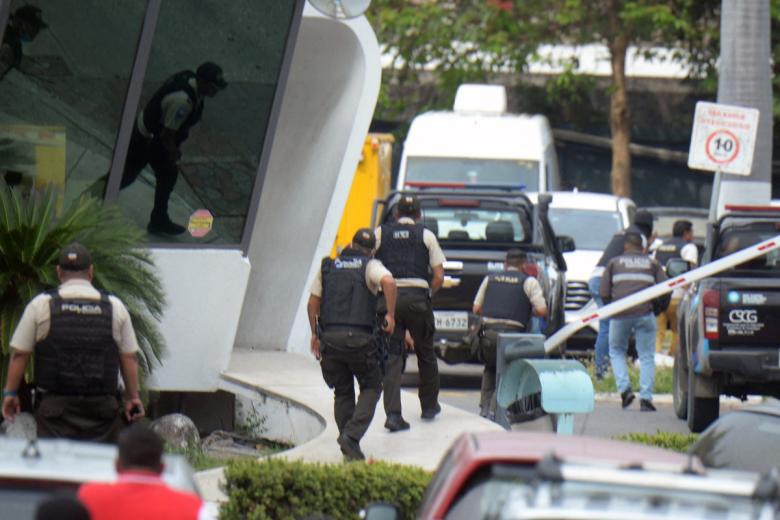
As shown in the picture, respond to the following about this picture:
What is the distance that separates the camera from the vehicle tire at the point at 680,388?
17.0m

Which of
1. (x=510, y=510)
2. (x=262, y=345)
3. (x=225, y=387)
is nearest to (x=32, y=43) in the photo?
(x=225, y=387)

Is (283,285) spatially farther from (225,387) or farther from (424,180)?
(424,180)

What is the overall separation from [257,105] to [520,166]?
35.4ft

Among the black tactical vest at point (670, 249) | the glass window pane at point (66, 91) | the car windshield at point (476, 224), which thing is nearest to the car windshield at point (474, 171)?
the black tactical vest at point (670, 249)

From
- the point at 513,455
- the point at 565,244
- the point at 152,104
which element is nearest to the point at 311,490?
the point at 513,455

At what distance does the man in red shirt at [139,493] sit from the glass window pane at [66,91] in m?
9.02

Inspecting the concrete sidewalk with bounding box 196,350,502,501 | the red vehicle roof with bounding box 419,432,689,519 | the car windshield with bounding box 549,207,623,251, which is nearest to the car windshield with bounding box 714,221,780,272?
the concrete sidewalk with bounding box 196,350,502,501

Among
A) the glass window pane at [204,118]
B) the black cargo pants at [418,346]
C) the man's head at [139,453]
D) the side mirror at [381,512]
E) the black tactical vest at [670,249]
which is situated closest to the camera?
the man's head at [139,453]

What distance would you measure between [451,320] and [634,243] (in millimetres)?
2381

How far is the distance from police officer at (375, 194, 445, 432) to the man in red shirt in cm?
781

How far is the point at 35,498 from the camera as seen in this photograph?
5.68m

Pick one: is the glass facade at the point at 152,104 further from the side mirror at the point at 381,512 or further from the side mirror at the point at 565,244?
the side mirror at the point at 381,512

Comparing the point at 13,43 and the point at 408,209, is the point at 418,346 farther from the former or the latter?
the point at 13,43

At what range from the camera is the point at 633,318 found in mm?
17328
